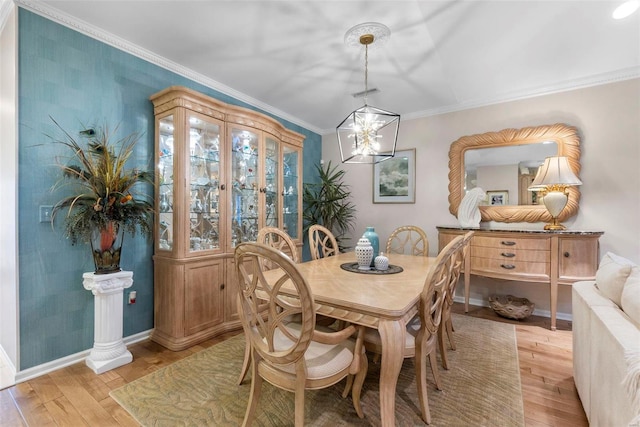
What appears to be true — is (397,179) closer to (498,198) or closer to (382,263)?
(498,198)

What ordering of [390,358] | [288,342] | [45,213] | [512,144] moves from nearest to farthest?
[390,358] → [288,342] → [45,213] → [512,144]

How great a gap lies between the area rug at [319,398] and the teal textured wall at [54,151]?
73 centimetres

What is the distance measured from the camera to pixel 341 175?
462cm

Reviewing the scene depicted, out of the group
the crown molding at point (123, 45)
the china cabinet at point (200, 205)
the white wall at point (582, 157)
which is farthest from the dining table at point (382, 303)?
the crown molding at point (123, 45)

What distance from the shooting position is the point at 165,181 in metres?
2.53

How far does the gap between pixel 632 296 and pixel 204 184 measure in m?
2.89

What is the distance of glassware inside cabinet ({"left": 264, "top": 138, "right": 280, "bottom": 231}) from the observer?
326cm

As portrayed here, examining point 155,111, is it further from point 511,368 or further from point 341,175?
point 511,368

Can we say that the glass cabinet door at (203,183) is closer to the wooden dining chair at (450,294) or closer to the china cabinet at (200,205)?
the china cabinet at (200,205)

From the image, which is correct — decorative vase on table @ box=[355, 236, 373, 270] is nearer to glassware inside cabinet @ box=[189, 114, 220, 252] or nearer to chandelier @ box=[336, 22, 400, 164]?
chandelier @ box=[336, 22, 400, 164]

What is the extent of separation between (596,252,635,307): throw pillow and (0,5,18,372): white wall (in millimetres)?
3538

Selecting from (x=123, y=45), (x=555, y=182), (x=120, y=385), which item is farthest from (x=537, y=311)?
(x=123, y=45)

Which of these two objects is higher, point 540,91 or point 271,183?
point 540,91

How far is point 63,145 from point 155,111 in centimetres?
77
